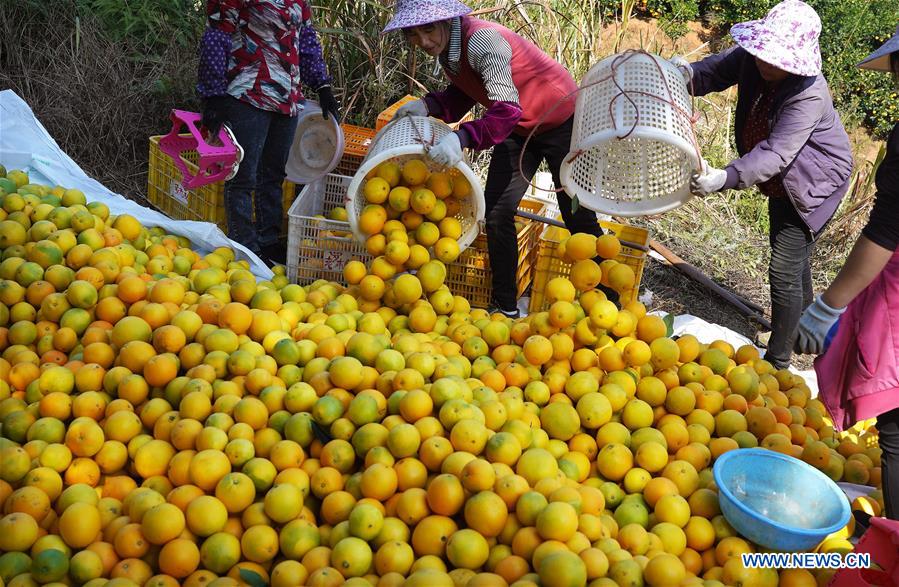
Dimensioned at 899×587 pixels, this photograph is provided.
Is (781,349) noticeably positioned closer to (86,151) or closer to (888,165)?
(888,165)

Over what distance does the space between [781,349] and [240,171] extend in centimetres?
301

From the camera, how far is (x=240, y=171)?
3994mm

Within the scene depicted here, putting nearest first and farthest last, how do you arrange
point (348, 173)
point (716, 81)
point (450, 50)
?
point (450, 50)
point (716, 81)
point (348, 173)

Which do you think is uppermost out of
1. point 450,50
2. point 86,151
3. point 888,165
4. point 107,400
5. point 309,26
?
point 888,165

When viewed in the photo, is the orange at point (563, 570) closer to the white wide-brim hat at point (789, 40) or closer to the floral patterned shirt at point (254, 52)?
the white wide-brim hat at point (789, 40)

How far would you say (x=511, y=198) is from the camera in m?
3.80

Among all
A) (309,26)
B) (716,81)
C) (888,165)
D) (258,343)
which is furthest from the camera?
(309,26)

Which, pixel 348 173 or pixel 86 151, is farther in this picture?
pixel 86 151

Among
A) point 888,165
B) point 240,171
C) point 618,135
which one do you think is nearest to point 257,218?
point 240,171

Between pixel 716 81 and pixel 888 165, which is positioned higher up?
pixel 888 165

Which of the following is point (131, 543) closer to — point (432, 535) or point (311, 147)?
point (432, 535)

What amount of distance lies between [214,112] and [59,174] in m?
1.07

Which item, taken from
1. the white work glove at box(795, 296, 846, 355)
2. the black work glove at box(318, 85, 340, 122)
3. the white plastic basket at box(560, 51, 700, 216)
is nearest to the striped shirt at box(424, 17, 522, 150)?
the white plastic basket at box(560, 51, 700, 216)

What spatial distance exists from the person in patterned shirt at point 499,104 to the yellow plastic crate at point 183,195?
143 centimetres
